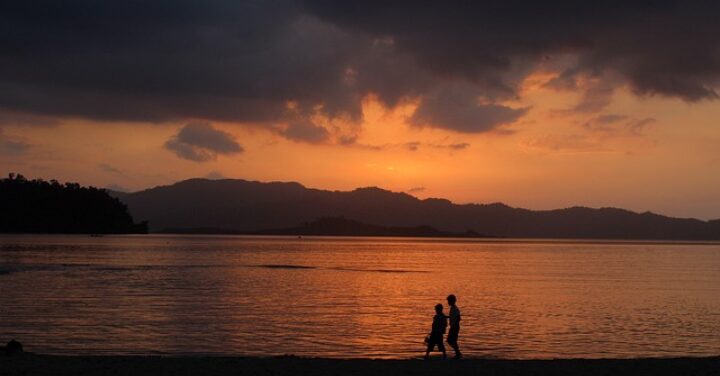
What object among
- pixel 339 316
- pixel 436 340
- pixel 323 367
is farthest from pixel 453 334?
pixel 339 316

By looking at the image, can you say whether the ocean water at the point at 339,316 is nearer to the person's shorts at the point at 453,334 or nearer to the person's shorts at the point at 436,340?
the person's shorts at the point at 436,340

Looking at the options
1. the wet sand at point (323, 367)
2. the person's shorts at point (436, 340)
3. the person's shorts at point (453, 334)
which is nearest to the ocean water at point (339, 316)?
the person's shorts at point (436, 340)

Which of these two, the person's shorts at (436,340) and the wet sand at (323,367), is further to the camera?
the person's shorts at (436,340)

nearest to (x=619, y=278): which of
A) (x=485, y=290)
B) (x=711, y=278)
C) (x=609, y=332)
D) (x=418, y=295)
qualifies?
(x=711, y=278)

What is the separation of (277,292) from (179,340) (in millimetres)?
29814

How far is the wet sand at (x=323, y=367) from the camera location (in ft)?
76.0

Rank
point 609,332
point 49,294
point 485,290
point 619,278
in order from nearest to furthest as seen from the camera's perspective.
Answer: point 609,332 < point 49,294 < point 485,290 < point 619,278

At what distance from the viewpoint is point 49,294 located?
56375 mm

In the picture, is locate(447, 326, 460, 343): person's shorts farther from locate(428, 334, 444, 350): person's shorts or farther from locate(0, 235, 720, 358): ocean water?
locate(0, 235, 720, 358): ocean water

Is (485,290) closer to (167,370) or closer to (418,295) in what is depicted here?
(418,295)

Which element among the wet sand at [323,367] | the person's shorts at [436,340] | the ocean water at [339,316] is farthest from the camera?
the ocean water at [339,316]

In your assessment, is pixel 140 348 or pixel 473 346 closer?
pixel 140 348

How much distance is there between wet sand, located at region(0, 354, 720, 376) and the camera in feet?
76.0

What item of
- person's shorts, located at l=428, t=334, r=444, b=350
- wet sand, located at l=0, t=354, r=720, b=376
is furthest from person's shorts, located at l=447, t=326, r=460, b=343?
wet sand, located at l=0, t=354, r=720, b=376
